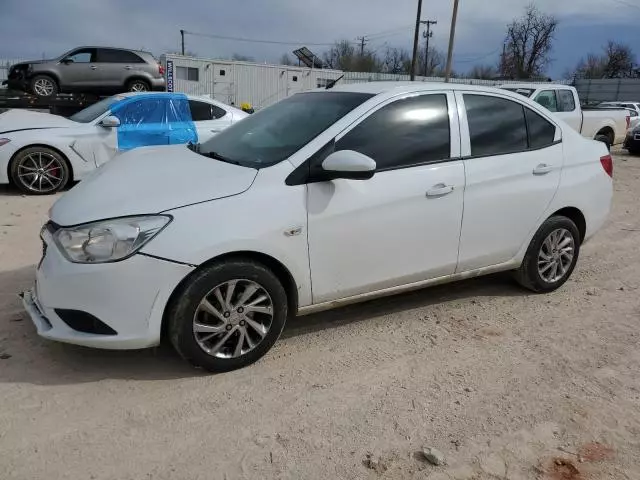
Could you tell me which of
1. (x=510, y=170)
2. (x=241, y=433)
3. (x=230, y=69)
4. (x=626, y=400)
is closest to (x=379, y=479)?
(x=241, y=433)

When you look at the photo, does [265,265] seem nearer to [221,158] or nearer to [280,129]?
[221,158]

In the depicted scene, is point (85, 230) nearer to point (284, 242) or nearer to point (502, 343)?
point (284, 242)

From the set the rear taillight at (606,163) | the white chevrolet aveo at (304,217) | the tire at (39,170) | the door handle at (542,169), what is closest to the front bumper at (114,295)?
the white chevrolet aveo at (304,217)

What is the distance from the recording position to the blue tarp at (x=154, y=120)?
325 inches

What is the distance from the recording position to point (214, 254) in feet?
9.78

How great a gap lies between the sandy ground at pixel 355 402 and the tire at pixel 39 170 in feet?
13.4

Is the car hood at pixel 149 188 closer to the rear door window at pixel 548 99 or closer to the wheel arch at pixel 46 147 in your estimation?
the wheel arch at pixel 46 147

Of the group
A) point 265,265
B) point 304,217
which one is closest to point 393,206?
point 304,217

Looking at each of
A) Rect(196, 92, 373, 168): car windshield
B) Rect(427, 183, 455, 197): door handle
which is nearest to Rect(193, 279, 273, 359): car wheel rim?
Rect(196, 92, 373, 168): car windshield

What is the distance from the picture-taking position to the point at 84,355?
11.1 feet

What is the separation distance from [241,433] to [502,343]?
6.42ft

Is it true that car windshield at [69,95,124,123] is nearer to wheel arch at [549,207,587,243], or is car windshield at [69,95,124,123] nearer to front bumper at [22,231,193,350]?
front bumper at [22,231,193,350]

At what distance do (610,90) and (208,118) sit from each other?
42627 millimetres

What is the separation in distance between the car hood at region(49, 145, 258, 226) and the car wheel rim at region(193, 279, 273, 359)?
546 millimetres
